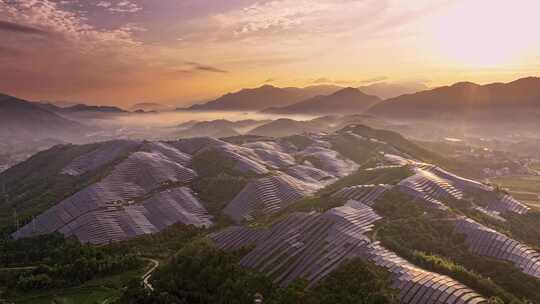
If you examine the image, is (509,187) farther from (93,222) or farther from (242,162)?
(93,222)

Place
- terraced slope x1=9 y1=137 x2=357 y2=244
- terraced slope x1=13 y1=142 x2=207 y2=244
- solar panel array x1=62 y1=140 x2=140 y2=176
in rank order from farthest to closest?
solar panel array x1=62 y1=140 x2=140 y2=176, terraced slope x1=9 y1=137 x2=357 y2=244, terraced slope x1=13 y1=142 x2=207 y2=244

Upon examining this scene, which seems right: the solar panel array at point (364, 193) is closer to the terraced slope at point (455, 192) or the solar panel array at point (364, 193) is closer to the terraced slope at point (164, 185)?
the terraced slope at point (455, 192)

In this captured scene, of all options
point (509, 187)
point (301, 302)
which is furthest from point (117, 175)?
point (509, 187)

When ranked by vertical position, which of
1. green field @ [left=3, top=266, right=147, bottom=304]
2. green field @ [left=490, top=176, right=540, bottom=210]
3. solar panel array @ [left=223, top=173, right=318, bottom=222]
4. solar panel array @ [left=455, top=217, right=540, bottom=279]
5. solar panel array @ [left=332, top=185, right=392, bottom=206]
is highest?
solar panel array @ [left=332, top=185, right=392, bottom=206]

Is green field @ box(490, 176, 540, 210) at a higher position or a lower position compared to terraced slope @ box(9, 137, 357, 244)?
lower

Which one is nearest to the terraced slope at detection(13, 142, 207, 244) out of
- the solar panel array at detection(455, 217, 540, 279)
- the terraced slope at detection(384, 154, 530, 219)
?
the terraced slope at detection(384, 154, 530, 219)

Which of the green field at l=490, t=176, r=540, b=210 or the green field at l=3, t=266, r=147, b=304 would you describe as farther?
the green field at l=490, t=176, r=540, b=210

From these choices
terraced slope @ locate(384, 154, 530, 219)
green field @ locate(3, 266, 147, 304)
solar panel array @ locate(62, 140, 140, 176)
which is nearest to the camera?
green field @ locate(3, 266, 147, 304)

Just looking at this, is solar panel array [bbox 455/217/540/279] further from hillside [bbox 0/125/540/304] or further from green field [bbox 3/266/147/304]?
green field [bbox 3/266/147/304]

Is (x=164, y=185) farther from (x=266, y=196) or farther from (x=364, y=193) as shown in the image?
(x=364, y=193)
